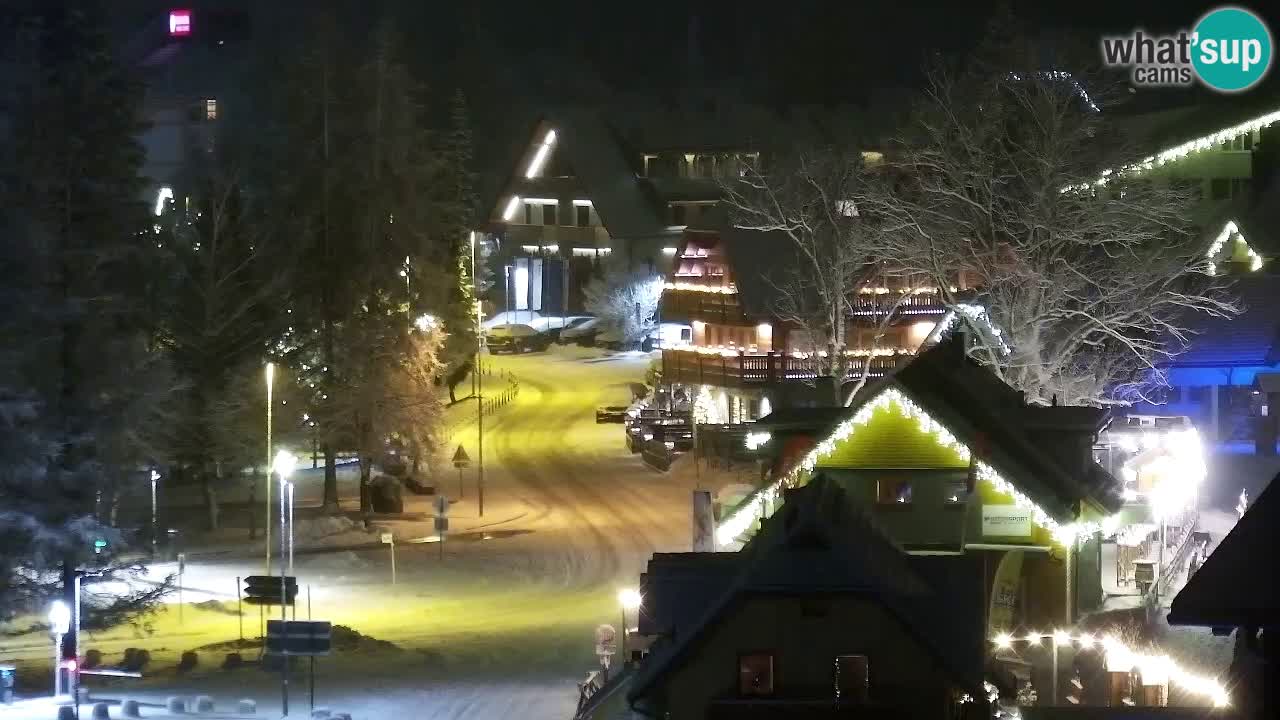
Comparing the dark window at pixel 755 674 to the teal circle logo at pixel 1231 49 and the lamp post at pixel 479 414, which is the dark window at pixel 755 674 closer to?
the lamp post at pixel 479 414

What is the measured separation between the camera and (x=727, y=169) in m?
95.1

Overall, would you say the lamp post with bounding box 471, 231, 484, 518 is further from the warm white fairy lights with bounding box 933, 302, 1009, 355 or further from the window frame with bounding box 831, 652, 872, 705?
the window frame with bounding box 831, 652, 872, 705

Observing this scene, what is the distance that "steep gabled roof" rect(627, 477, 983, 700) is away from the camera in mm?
18109

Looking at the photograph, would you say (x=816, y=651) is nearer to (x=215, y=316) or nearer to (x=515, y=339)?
(x=215, y=316)

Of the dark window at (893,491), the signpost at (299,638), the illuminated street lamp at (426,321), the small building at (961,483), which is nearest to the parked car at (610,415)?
the illuminated street lamp at (426,321)

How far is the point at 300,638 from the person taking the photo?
27297mm

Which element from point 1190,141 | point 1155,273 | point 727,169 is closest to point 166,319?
point 1155,273

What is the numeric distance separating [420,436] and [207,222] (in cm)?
879

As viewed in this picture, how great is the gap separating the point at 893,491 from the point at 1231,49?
135ft

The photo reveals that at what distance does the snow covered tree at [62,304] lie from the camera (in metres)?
31.1

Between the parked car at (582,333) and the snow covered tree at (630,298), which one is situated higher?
the snow covered tree at (630,298)

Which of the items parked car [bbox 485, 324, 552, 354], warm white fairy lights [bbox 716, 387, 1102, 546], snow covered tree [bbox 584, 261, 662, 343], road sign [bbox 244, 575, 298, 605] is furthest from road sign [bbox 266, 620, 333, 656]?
parked car [bbox 485, 324, 552, 354]

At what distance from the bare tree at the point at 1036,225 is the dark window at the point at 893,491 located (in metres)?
8.33

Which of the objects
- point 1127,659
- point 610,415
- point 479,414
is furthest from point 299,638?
point 610,415
